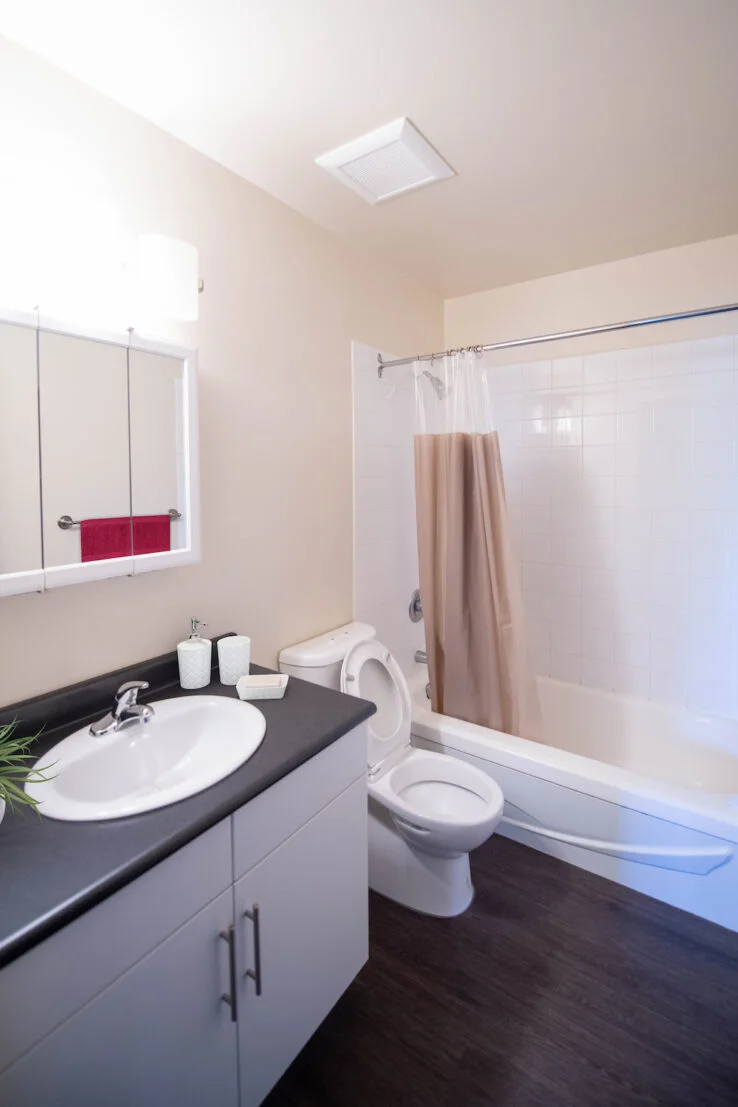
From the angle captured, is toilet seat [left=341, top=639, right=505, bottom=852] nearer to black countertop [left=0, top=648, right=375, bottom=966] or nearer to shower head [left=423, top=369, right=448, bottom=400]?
black countertop [left=0, top=648, right=375, bottom=966]

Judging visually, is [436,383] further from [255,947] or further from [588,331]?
[255,947]

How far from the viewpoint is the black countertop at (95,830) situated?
2.43 feet

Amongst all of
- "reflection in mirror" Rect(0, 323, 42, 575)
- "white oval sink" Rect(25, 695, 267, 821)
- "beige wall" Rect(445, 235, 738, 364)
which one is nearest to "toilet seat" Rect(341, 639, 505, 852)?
"white oval sink" Rect(25, 695, 267, 821)

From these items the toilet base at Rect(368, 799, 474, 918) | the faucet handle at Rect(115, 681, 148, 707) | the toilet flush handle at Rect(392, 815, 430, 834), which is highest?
the faucet handle at Rect(115, 681, 148, 707)

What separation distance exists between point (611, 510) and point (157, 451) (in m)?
2.05

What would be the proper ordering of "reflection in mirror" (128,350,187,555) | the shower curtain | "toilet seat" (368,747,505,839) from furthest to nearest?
the shower curtain → "toilet seat" (368,747,505,839) → "reflection in mirror" (128,350,187,555)

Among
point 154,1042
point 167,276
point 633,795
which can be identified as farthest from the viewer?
point 633,795

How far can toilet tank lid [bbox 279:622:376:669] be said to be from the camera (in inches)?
72.8

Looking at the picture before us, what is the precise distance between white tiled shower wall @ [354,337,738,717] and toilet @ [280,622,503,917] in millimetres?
391

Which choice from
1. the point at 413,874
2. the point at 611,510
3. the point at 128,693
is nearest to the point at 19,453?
the point at 128,693

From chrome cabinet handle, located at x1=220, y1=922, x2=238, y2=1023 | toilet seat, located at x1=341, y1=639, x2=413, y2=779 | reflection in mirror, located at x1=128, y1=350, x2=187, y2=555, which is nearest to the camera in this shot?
chrome cabinet handle, located at x1=220, y1=922, x2=238, y2=1023

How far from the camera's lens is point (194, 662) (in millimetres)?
1479

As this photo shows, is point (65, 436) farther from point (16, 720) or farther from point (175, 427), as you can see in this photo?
point (16, 720)

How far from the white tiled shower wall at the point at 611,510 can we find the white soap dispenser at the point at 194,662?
2.93 ft
